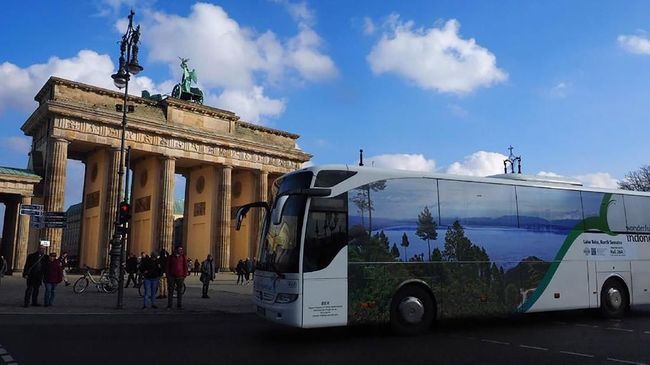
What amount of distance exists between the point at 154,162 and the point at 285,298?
42.5m

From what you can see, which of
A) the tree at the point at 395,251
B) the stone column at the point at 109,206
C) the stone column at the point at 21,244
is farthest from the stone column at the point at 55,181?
the tree at the point at 395,251

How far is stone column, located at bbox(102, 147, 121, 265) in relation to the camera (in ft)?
141

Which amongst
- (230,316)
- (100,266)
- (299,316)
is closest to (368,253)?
(299,316)

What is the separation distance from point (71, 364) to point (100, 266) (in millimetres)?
38777

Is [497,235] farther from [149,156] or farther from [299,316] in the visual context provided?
[149,156]

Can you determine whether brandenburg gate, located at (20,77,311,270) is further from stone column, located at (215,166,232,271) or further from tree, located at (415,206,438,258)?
tree, located at (415,206,438,258)

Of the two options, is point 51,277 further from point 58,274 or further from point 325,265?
point 325,265

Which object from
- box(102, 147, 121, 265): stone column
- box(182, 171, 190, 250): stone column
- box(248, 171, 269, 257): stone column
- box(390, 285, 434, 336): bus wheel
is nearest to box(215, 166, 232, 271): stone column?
box(248, 171, 269, 257): stone column

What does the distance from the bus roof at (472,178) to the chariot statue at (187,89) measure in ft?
150

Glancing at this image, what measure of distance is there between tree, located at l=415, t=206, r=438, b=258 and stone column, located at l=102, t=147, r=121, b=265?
36.8 metres

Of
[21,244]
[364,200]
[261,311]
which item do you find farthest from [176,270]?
[21,244]

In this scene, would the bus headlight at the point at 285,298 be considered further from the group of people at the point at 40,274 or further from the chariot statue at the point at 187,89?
the chariot statue at the point at 187,89

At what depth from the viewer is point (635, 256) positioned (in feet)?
45.4

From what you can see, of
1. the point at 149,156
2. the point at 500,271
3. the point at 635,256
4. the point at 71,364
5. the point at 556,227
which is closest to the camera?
the point at 71,364
